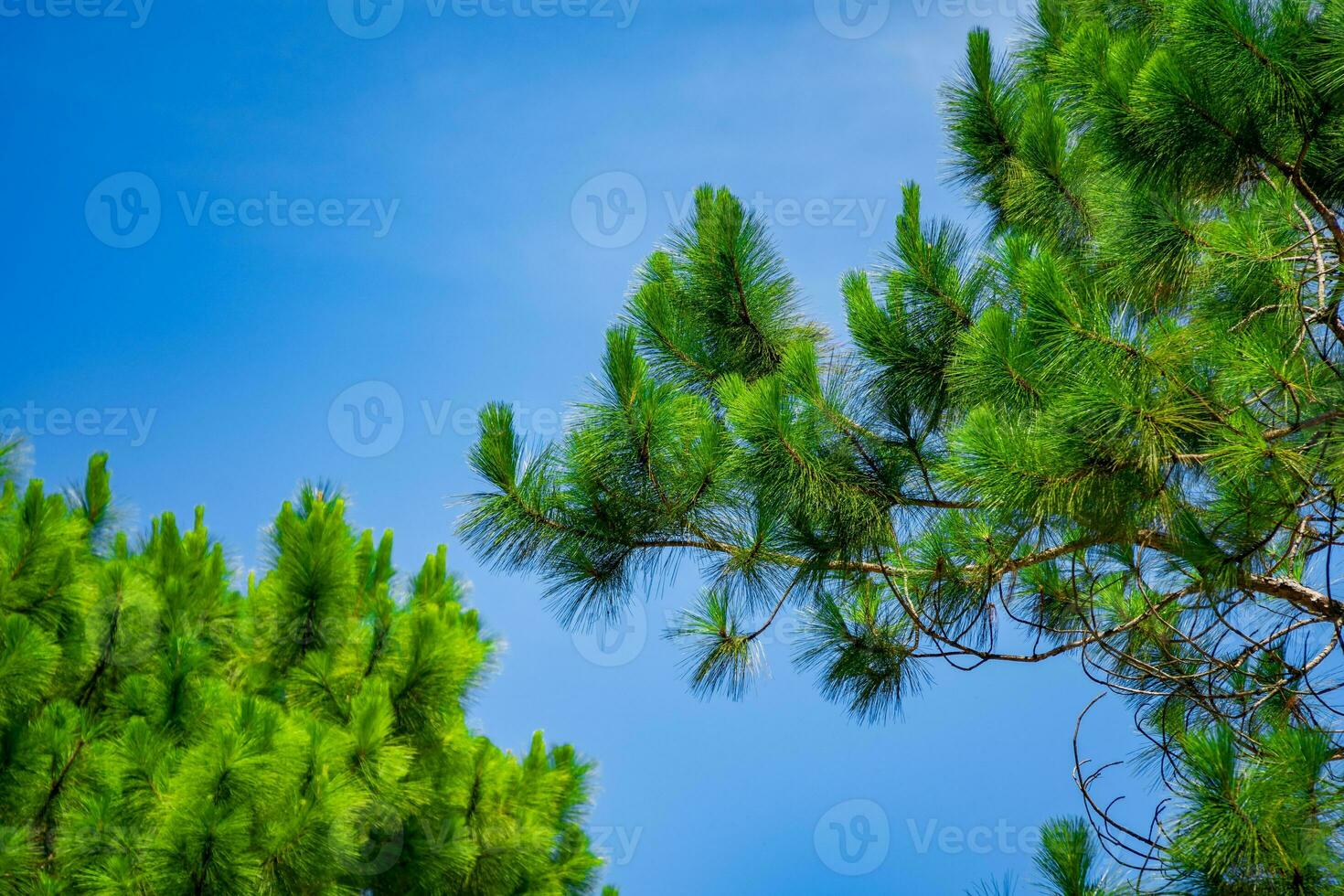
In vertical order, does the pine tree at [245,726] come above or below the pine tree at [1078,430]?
below

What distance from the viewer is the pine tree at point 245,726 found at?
13.4 ft

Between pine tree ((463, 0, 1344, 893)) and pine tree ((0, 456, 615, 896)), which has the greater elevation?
pine tree ((463, 0, 1344, 893))

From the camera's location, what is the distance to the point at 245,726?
13.3 ft


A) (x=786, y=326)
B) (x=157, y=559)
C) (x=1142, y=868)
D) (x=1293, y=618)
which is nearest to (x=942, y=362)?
(x=786, y=326)

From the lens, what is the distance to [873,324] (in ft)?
15.3

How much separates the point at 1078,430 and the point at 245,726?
3.06m

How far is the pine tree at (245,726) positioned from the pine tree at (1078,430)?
98 cm

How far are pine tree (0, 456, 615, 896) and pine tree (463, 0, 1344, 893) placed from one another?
3.20 feet

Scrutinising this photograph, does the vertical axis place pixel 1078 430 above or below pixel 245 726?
above

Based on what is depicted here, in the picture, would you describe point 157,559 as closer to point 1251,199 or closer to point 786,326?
point 786,326

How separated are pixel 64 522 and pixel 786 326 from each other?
3445 millimetres

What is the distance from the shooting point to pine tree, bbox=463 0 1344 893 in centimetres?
324

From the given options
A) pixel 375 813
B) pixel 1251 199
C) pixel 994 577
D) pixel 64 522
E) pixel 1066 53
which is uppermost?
pixel 1066 53

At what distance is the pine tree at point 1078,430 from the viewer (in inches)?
128
